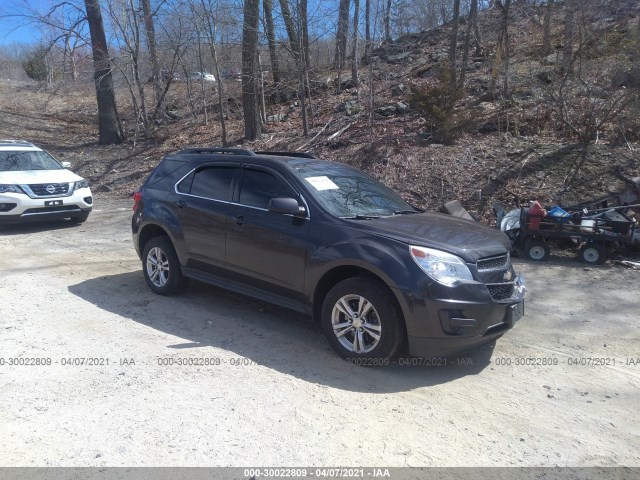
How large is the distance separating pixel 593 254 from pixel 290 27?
1056 cm

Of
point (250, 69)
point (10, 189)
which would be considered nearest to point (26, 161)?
point (10, 189)

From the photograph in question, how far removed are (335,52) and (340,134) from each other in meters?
4.39

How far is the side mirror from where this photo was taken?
5.30 metres

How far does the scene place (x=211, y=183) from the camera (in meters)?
6.41

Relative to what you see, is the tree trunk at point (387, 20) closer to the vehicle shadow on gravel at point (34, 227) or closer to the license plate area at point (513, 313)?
the vehicle shadow on gravel at point (34, 227)

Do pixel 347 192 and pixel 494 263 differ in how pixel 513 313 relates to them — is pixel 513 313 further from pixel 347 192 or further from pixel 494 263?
pixel 347 192

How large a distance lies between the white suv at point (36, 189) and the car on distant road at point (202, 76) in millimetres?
8373

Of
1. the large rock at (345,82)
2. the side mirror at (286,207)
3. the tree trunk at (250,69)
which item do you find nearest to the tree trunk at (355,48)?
the large rock at (345,82)

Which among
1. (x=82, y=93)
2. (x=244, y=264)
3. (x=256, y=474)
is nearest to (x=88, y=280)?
(x=244, y=264)

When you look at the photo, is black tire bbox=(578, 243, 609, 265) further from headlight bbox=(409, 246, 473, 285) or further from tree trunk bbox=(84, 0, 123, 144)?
tree trunk bbox=(84, 0, 123, 144)

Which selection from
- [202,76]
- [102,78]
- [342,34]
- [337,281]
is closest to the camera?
[337,281]

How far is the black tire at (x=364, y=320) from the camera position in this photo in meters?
4.70

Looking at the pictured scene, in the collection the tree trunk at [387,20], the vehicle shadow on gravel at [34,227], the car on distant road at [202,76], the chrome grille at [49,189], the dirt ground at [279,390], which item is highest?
the tree trunk at [387,20]

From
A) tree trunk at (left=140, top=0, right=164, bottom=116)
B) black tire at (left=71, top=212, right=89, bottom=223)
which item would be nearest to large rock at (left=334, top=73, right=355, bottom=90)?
tree trunk at (left=140, top=0, right=164, bottom=116)
